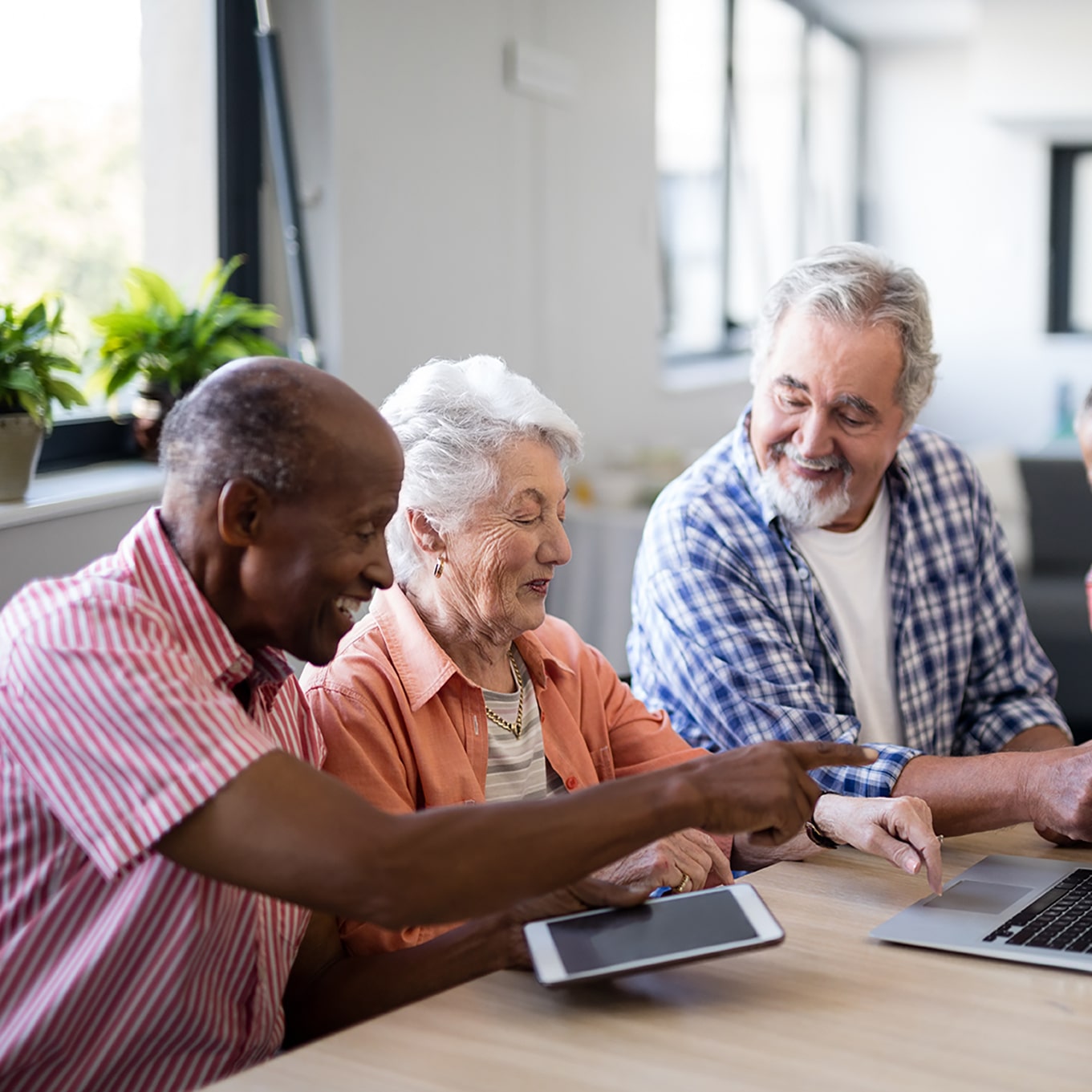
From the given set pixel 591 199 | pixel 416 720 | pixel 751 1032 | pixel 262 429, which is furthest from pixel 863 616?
pixel 591 199

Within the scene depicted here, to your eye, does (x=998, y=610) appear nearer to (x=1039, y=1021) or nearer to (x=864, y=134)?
(x=1039, y=1021)

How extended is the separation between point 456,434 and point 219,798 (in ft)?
2.18

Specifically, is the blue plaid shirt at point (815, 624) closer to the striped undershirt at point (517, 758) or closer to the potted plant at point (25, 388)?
the striped undershirt at point (517, 758)

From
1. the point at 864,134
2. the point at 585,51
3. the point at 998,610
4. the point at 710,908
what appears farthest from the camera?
the point at 864,134

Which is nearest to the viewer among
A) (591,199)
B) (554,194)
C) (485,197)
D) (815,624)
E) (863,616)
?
(815,624)

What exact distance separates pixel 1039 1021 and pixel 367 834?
1.78 ft

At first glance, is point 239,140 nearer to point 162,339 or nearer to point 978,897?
point 162,339

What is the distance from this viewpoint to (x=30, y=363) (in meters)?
2.26

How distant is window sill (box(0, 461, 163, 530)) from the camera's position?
2.28 metres

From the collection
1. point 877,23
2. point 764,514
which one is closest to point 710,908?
point 764,514

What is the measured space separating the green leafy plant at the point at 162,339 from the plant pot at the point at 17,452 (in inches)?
14.6

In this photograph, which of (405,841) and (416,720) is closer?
(405,841)

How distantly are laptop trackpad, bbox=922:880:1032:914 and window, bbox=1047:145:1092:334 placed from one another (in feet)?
21.9

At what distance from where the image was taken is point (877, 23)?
705 centimetres
